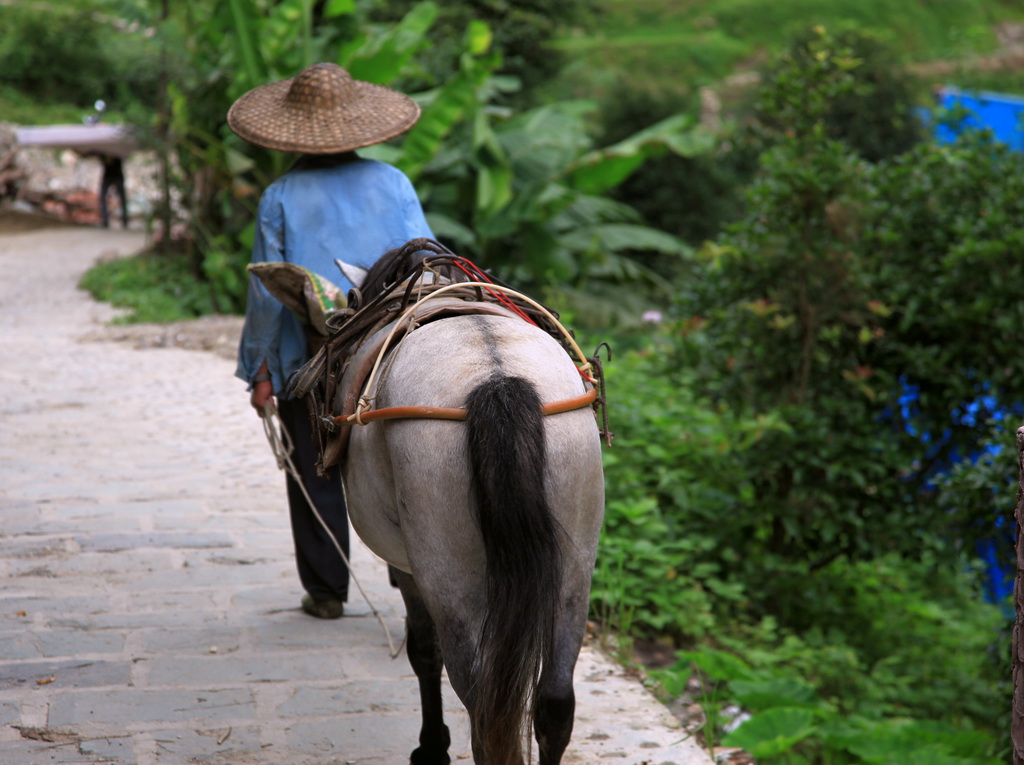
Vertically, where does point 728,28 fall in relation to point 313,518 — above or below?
above

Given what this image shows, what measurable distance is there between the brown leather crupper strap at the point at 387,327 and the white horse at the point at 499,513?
0.51 ft

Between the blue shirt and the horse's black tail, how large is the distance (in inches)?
57.2

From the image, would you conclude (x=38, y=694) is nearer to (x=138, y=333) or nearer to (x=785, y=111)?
(x=785, y=111)

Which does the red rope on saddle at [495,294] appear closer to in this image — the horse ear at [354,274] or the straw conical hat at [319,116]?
the horse ear at [354,274]

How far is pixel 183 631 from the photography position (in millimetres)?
3994

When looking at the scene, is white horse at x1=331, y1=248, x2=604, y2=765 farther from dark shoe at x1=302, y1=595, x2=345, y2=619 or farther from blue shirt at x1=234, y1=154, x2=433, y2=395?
dark shoe at x1=302, y1=595, x2=345, y2=619

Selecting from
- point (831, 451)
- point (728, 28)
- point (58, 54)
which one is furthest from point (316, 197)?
point (728, 28)

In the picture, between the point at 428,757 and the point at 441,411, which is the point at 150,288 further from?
the point at 441,411

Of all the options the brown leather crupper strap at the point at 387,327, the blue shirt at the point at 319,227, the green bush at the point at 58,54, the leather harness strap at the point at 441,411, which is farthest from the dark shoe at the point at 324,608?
the green bush at the point at 58,54

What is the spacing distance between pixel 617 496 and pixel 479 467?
3563mm

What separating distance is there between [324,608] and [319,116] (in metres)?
2.01

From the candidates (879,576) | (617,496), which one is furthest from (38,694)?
(879,576)

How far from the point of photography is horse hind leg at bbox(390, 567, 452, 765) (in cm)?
301

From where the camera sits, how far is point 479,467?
2.21m
